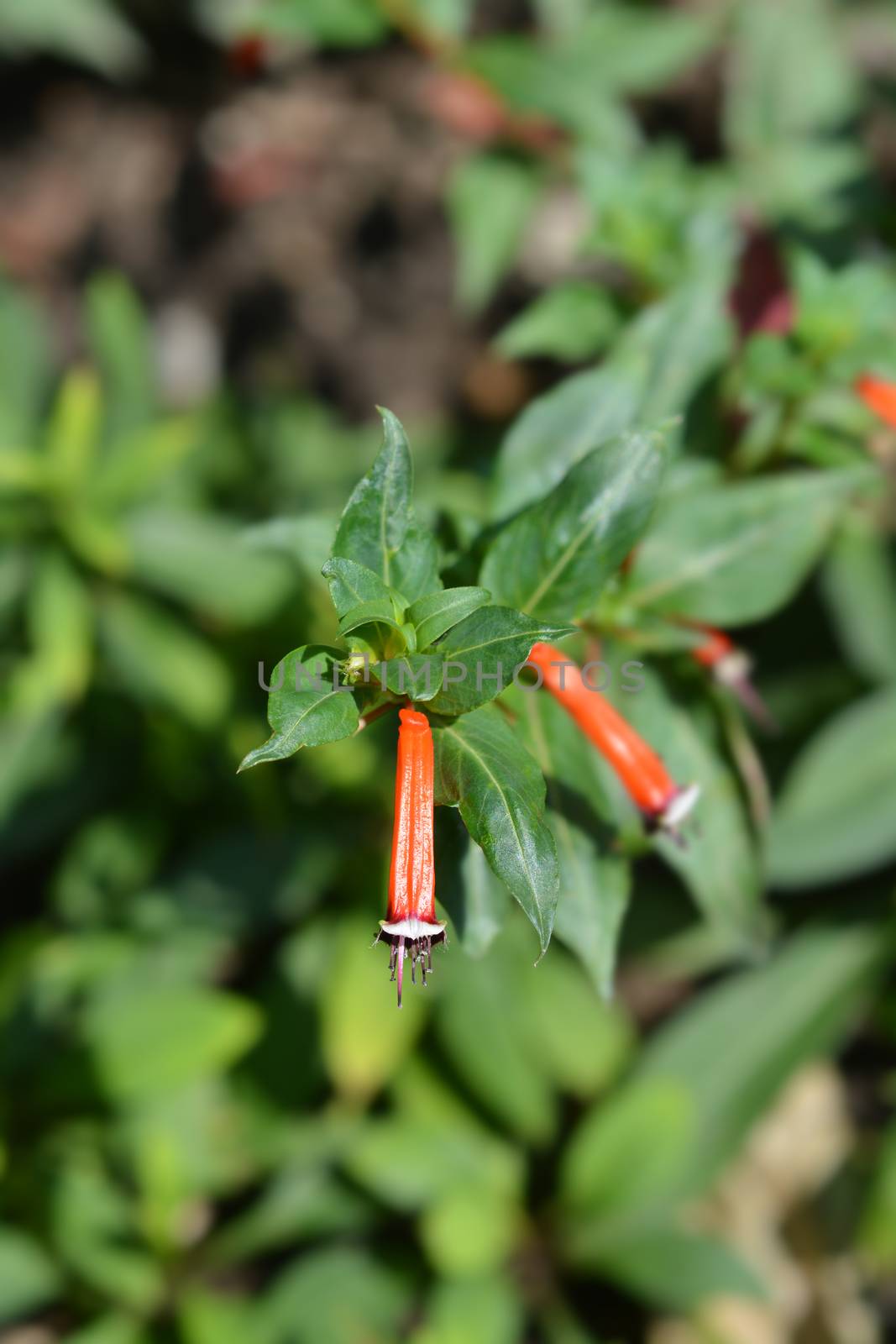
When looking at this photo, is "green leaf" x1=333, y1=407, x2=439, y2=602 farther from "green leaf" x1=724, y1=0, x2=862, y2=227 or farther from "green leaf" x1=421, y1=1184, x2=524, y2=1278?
"green leaf" x1=724, y1=0, x2=862, y2=227

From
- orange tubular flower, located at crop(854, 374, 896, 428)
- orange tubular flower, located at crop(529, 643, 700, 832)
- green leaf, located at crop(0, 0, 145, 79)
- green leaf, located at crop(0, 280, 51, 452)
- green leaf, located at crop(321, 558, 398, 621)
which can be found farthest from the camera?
green leaf, located at crop(0, 0, 145, 79)

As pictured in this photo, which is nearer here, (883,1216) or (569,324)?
(569,324)

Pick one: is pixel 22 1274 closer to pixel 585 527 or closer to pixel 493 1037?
pixel 493 1037

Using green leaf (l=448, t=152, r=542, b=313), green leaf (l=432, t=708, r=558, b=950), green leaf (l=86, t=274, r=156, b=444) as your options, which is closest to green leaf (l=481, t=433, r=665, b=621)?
green leaf (l=432, t=708, r=558, b=950)

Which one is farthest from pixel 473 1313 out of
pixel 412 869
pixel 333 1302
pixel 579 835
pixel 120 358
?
pixel 120 358

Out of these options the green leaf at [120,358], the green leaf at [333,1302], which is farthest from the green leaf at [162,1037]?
the green leaf at [120,358]

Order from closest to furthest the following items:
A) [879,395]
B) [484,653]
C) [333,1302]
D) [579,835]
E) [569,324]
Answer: [484,653], [579,835], [879,395], [569,324], [333,1302]
